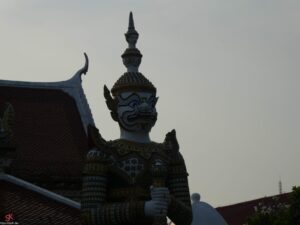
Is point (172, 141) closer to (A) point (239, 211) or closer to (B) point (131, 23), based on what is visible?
(B) point (131, 23)

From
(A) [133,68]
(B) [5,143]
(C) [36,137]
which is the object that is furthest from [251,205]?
(A) [133,68]

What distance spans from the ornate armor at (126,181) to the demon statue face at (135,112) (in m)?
0.19

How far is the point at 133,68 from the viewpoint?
9.09 meters

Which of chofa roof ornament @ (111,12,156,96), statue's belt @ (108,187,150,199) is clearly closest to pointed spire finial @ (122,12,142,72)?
chofa roof ornament @ (111,12,156,96)

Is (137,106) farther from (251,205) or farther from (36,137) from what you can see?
(251,205)

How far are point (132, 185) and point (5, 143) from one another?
6076 mm

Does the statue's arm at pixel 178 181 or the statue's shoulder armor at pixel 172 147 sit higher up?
the statue's shoulder armor at pixel 172 147

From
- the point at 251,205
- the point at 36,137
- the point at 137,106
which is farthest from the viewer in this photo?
the point at 251,205

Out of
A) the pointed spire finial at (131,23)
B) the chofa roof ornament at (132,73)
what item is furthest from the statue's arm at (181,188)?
the pointed spire finial at (131,23)

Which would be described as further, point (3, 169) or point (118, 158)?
point (3, 169)

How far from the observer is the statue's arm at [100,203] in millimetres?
8039

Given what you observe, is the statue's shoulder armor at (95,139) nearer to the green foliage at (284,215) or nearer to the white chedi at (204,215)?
the white chedi at (204,215)

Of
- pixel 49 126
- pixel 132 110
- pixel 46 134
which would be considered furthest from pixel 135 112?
pixel 49 126

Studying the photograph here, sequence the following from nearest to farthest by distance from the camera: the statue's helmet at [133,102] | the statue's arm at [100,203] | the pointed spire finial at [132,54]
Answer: the statue's arm at [100,203], the statue's helmet at [133,102], the pointed spire finial at [132,54]
